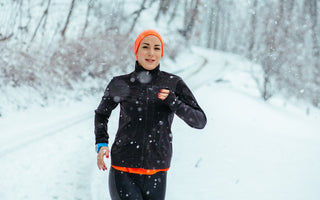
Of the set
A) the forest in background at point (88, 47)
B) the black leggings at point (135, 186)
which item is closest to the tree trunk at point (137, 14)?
the forest in background at point (88, 47)

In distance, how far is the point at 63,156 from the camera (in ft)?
17.8

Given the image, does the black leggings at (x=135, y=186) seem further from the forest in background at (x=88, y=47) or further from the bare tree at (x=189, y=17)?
the bare tree at (x=189, y=17)

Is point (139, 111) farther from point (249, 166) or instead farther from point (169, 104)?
point (249, 166)

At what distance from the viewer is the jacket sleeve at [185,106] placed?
77.6 inches

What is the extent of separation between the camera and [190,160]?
5.39m

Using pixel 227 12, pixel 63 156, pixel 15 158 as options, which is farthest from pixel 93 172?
pixel 227 12

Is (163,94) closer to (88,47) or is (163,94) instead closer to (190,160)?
(190,160)

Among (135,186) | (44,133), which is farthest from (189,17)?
(135,186)

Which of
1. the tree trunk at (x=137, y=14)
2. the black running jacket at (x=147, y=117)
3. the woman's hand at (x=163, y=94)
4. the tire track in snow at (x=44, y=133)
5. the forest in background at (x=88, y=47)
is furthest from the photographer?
the tree trunk at (x=137, y=14)

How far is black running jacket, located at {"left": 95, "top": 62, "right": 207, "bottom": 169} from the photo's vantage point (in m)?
2.06

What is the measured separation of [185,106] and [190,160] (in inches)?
140

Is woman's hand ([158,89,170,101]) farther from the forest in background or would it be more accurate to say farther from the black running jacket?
the forest in background

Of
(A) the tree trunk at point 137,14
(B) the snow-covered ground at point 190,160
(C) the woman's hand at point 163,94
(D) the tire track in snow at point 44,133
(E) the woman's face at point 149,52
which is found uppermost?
(A) the tree trunk at point 137,14

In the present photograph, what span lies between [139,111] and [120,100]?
0.56 ft
